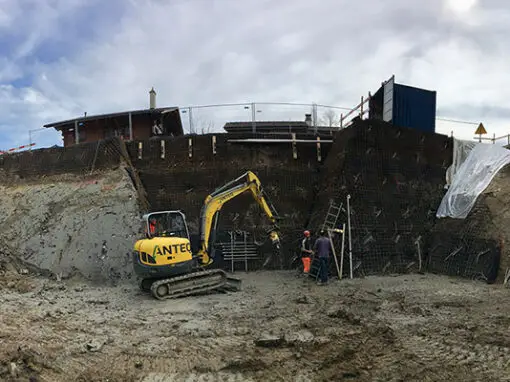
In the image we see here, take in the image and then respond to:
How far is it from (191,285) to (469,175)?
35.3 ft

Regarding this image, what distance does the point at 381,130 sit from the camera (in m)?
14.0

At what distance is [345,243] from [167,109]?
512 inches

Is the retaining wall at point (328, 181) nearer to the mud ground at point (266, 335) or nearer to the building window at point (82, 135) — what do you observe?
the mud ground at point (266, 335)

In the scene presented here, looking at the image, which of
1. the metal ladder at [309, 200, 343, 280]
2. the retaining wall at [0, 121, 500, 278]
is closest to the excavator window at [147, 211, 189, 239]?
the retaining wall at [0, 121, 500, 278]

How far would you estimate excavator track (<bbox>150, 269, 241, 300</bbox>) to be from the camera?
32.6 feet

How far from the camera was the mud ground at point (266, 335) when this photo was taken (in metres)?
5.28

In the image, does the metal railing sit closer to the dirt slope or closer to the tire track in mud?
the dirt slope

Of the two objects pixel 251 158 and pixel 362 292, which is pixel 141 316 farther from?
pixel 251 158

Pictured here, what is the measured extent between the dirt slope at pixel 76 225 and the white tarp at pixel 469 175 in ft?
35.7

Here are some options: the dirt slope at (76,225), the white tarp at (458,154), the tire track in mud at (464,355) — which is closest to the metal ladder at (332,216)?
the white tarp at (458,154)

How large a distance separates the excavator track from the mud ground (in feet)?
0.87

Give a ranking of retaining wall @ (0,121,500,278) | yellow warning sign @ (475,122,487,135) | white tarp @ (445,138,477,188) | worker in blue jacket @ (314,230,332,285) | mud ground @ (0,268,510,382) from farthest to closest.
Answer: yellow warning sign @ (475,122,487,135) < white tarp @ (445,138,477,188) < retaining wall @ (0,121,500,278) < worker in blue jacket @ (314,230,332,285) < mud ground @ (0,268,510,382)

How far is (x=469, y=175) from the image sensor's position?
48.4 feet

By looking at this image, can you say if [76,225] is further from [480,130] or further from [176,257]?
[480,130]
